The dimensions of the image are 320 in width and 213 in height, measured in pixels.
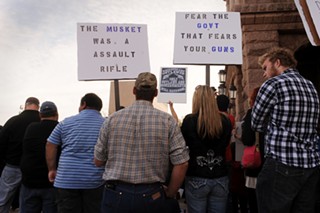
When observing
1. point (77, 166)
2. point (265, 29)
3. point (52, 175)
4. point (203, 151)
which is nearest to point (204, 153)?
point (203, 151)

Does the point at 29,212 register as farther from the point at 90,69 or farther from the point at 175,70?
the point at 175,70

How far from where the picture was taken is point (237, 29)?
5117mm

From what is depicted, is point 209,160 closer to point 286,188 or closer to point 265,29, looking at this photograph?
point 286,188

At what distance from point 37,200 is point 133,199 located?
2191 millimetres

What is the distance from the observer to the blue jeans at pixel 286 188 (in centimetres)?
278

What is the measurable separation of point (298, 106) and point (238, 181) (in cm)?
252

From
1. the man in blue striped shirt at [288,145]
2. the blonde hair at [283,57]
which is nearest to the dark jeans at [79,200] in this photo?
the man in blue striped shirt at [288,145]

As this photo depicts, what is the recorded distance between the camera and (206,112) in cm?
343

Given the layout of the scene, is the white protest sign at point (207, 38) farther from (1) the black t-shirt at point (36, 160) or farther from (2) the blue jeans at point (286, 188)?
(2) the blue jeans at point (286, 188)

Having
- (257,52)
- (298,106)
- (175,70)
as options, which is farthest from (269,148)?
(257,52)

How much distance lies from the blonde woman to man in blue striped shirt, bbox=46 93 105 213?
40.4 inches

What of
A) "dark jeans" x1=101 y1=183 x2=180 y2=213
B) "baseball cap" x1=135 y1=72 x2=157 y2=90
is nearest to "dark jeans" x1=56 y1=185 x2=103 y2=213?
"dark jeans" x1=101 y1=183 x2=180 y2=213

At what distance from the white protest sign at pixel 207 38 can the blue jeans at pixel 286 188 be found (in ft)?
7.77

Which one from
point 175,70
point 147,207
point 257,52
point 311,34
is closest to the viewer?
point 147,207
